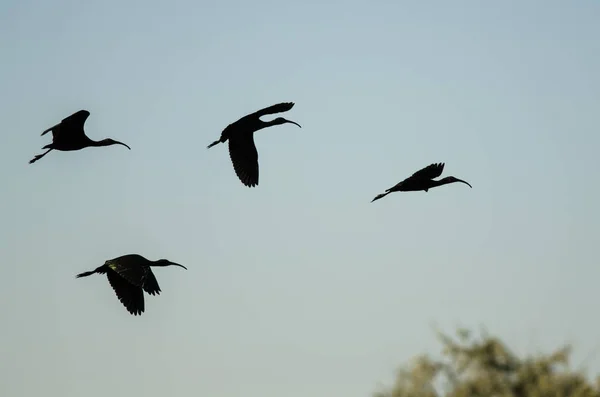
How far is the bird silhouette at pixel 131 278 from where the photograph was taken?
2256cm

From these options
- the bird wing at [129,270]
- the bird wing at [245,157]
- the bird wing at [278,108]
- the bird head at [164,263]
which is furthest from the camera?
the bird head at [164,263]

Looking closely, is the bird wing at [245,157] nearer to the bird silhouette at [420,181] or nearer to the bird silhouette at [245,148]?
the bird silhouette at [245,148]

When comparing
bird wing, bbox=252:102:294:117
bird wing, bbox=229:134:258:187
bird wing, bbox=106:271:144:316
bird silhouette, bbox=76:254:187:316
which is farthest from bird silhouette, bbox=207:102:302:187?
bird wing, bbox=106:271:144:316

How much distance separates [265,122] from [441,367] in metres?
14.9

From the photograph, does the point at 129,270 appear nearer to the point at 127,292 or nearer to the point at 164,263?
the point at 127,292

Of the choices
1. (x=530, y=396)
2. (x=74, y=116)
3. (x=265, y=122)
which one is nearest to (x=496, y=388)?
(x=530, y=396)

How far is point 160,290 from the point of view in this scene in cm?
2459

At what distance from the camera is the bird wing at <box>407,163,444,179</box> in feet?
75.7

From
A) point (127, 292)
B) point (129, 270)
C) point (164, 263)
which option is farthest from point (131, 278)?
point (164, 263)

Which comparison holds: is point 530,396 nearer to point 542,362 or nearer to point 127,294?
point 542,362

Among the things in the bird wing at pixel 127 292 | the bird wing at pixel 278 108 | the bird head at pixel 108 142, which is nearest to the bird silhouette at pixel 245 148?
the bird wing at pixel 278 108

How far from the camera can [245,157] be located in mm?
25578

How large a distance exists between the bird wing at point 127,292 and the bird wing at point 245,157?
3084 mm

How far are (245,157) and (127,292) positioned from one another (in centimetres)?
361
